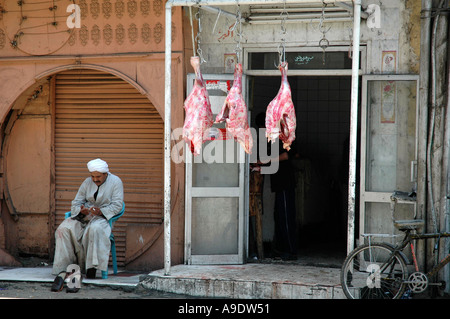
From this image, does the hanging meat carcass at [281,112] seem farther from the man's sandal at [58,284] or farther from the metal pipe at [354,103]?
the man's sandal at [58,284]

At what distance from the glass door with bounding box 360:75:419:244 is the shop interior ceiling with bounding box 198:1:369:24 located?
810 mm

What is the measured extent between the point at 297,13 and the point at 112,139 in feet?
10.3

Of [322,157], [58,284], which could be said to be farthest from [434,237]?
[322,157]

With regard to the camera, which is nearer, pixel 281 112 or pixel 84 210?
pixel 281 112

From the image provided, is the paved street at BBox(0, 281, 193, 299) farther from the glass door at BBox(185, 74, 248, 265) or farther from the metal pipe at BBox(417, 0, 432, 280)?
the metal pipe at BBox(417, 0, 432, 280)

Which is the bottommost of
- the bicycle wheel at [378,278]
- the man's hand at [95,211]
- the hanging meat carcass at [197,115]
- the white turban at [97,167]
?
the bicycle wheel at [378,278]

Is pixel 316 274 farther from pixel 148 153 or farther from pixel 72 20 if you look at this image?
pixel 72 20

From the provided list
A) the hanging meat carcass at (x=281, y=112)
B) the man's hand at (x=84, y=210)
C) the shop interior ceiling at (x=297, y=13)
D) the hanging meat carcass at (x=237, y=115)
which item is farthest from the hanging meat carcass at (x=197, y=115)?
the man's hand at (x=84, y=210)

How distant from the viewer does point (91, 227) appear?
7.68m

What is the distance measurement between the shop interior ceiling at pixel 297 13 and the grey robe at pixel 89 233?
8.22 feet

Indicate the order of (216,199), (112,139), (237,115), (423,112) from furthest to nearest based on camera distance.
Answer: (112,139), (216,199), (423,112), (237,115)

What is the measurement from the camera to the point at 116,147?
9.17 meters

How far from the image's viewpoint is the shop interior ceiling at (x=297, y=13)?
7.68 m

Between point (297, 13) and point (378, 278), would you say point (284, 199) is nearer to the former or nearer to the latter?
point (378, 278)
